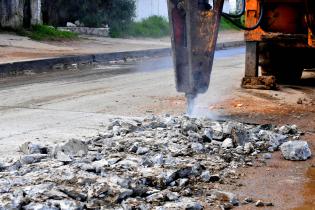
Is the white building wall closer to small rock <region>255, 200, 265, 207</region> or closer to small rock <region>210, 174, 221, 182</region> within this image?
small rock <region>210, 174, 221, 182</region>

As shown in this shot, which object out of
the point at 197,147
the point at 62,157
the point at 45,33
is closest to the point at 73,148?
the point at 62,157

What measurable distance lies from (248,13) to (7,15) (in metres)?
11.8

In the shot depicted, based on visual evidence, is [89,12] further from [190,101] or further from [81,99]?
[190,101]

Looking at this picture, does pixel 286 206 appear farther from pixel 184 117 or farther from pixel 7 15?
pixel 7 15

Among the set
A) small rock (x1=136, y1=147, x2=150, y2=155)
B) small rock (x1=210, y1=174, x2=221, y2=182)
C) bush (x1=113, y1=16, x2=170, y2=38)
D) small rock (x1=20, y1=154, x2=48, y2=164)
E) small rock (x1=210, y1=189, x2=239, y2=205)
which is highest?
→ bush (x1=113, y1=16, x2=170, y2=38)

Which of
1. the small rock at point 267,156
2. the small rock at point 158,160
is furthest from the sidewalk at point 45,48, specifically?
the small rock at point 158,160

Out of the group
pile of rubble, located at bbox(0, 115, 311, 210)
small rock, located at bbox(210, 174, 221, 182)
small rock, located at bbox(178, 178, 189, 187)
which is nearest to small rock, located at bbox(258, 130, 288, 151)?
pile of rubble, located at bbox(0, 115, 311, 210)

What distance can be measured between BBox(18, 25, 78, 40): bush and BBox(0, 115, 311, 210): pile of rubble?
13597 millimetres

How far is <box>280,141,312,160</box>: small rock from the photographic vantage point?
5.73 meters

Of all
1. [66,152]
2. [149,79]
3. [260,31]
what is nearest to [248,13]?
[260,31]

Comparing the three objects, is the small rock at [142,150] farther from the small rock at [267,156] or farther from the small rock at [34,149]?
the small rock at [267,156]

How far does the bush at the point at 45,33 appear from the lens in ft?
64.6

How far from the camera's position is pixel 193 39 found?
232 inches

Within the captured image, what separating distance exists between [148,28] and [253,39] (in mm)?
17353
